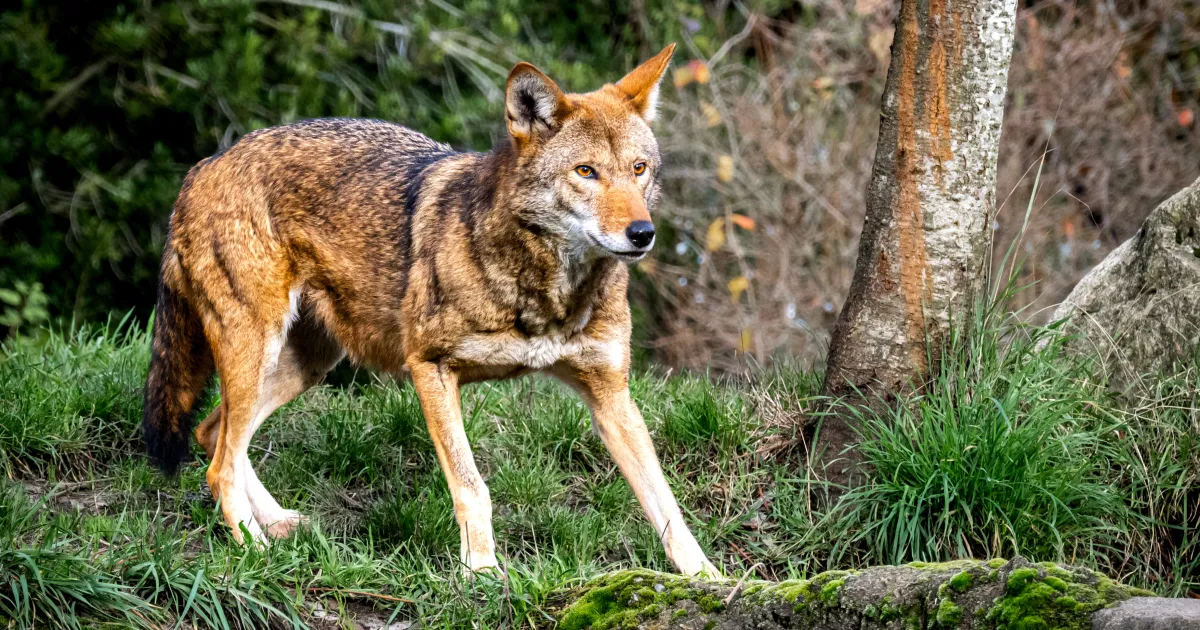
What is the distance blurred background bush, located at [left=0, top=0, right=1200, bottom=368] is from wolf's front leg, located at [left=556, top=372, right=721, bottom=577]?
4.49m

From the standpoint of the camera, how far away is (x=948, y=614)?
10.7 feet

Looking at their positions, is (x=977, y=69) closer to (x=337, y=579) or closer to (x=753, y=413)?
(x=753, y=413)

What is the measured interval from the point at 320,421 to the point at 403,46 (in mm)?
5127

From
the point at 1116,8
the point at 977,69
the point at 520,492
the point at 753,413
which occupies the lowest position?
the point at 520,492

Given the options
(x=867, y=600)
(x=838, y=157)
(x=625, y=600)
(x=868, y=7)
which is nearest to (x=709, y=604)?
(x=625, y=600)

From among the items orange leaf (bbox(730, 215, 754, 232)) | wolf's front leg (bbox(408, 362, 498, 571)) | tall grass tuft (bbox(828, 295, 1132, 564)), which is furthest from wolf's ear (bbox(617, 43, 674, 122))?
orange leaf (bbox(730, 215, 754, 232))

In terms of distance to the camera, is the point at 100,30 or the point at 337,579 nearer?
the point at 337,579

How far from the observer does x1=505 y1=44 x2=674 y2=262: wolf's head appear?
4.71m

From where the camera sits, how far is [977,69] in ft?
15.6

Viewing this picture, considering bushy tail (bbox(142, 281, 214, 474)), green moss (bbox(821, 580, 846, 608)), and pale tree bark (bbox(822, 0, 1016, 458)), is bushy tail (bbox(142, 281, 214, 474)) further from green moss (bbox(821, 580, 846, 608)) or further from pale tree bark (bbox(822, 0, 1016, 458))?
green moss (bbox(821, 580, 846, 608))

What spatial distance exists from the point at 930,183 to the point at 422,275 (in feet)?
6.98

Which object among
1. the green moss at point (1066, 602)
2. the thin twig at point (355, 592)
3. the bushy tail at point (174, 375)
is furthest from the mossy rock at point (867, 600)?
the bushy tail at point (174, 375)

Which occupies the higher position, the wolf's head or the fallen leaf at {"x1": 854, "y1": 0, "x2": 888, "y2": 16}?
the fallen leaf at {"x1": 854, "y1": 0, "x2": 888, "y2": 16}

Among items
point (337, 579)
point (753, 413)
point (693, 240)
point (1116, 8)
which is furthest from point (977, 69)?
point (1116, 8)
